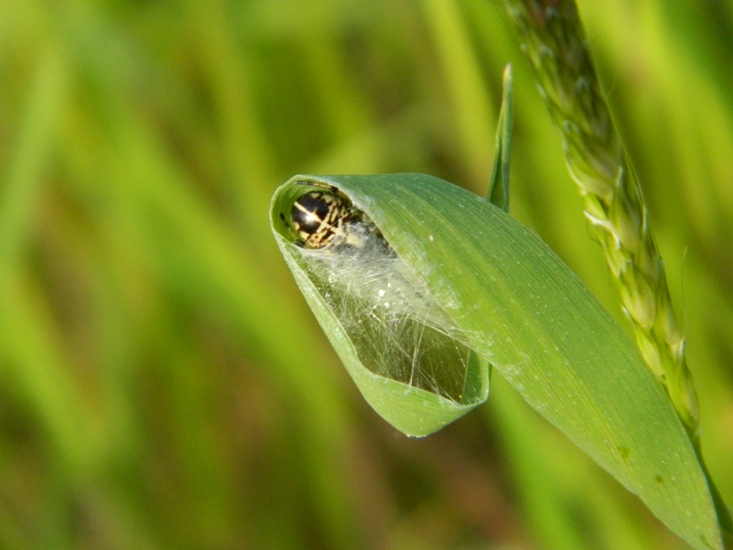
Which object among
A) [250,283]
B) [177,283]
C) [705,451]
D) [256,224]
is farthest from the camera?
[256,224]

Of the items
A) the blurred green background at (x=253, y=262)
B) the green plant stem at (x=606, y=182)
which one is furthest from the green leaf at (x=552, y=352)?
the blurred green background at (x=253, y=262)

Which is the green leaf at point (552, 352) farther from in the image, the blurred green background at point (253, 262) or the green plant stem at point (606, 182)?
the blurred green background at point (253, 262)

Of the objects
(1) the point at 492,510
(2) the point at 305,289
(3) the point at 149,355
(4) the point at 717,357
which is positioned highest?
(2) the point at 305,289

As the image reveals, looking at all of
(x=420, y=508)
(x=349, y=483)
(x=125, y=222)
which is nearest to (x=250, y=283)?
(x=125, y=222)

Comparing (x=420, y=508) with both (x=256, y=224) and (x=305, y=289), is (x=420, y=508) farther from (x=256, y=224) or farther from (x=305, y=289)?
(x=305, y=289)

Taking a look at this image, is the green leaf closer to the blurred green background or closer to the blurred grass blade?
the blurred grass blade
